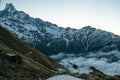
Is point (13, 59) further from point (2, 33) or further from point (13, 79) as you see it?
point (2, 33)

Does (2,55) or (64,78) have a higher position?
(2,55)

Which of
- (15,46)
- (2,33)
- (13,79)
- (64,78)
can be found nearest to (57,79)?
(64,78)

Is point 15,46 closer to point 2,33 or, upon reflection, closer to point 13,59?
point 2,33

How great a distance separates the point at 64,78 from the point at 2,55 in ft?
92.3

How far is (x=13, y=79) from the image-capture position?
102 ft

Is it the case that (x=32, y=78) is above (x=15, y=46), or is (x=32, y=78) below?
below

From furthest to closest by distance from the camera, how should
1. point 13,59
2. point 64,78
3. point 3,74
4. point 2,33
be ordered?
point 2,33 → point 13,59 → point 3,74 → point 64,78

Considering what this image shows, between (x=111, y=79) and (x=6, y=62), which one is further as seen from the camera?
(x=6, y=62)

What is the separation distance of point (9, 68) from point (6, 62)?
3.77 m

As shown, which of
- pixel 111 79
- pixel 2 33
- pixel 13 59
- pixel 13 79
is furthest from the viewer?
pixel 2 33

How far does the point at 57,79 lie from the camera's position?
2223 centimetres

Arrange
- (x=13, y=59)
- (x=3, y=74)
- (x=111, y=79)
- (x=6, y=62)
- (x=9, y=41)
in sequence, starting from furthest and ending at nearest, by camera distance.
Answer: (x=9, y=41) → (x=13, y=59) → (x=6, y=62) → (x=111, y=79) → (x=3, y=74)

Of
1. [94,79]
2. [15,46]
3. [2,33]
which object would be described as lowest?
[94,79]

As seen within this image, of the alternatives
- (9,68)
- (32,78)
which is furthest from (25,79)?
(9,68)
